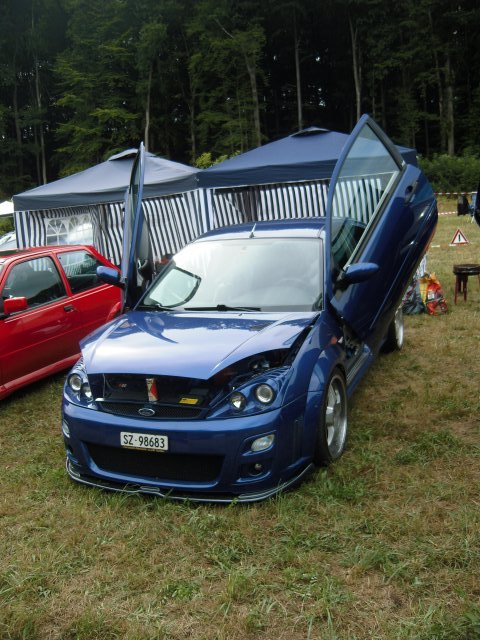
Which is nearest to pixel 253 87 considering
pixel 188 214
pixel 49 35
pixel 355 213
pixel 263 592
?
pixel 49 35

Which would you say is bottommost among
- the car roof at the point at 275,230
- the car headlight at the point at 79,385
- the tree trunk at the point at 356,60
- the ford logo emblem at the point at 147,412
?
the ford logo emblem at the point at 147,412

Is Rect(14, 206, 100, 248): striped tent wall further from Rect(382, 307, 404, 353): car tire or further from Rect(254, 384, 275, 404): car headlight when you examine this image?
Rect(254, 384, 275, 404): car headlight

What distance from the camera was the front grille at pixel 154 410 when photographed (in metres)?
3.18

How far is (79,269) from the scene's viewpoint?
21.5 ft

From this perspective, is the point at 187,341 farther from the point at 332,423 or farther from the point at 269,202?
the point at 269,202

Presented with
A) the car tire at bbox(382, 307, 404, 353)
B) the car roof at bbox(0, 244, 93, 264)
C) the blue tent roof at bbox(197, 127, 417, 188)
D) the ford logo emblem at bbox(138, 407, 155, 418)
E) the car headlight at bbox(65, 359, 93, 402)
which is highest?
the blue tent roof at bbox(197, 127, 417, 188)

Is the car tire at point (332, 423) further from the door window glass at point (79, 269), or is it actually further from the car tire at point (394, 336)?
the door window glass at point (79, 269)

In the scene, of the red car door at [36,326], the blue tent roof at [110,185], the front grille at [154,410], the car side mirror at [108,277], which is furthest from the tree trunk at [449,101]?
the front grille at [154,410]

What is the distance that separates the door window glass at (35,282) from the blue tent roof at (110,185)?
14.9 feet

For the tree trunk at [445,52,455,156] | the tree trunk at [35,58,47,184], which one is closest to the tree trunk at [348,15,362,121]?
the tree trunk at [445,52,455,156]

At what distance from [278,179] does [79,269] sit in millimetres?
4569

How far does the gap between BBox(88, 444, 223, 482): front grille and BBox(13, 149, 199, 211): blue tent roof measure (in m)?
7.50

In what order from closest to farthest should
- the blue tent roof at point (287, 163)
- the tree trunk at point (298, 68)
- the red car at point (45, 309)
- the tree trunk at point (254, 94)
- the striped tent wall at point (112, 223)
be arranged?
the red car at point (45, 309)
the blue tent roof at point (287, 163)
the striped tent wall at point (112, 223)
the tree trunk at point (254, 94)
the tree trunk at point (298, 68)

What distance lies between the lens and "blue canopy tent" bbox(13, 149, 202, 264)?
10508mm
